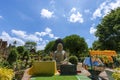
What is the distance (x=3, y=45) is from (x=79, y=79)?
56800 millimetres

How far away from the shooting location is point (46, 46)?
4114 inches

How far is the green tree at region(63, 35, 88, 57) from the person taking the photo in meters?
80.3

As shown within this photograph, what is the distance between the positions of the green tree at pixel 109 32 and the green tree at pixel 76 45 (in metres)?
23.2

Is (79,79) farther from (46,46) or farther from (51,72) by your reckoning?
(46,46)

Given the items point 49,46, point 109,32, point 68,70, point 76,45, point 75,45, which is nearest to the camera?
point 68,70

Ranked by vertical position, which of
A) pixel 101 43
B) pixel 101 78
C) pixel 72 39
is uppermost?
pixel 72 39

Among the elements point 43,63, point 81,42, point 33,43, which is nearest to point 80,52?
point 81,42

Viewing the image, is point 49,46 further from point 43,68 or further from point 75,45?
point 43,68

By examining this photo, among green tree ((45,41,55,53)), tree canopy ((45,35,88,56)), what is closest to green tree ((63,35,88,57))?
tree canopy ((45,35,88,56))

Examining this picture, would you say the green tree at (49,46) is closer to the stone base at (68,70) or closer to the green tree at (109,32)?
the green tree at (109,32)

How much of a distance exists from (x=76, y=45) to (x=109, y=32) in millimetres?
26938

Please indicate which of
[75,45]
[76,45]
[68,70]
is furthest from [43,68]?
[75,45]

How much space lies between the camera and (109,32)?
54688 mm

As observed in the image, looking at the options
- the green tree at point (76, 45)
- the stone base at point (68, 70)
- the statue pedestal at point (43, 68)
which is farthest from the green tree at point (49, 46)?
the stone base at point (68, 70)
